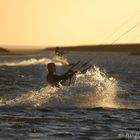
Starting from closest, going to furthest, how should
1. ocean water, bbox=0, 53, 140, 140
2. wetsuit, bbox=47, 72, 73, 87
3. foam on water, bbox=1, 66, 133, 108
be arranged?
1. ocean water, bbox=0, 53, 140, 140
2. wetsuit, bbox=47, 72, 73, 87
3. foam on water, bbox=1, 66, 133, 108

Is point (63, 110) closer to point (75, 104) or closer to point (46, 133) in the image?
point (75, 104)

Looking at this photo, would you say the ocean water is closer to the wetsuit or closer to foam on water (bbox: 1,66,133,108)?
foam on water (bbox: 1,66,133,108)

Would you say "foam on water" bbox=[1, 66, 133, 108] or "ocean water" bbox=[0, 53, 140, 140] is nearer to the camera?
"ocean water" bbox=[0, 53, 140, 140]

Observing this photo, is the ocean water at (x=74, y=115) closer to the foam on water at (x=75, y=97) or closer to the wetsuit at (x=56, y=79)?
the foam on water at (x=75, y=97)

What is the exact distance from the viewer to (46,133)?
20984 millimetres

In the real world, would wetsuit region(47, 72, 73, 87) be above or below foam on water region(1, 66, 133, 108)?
above

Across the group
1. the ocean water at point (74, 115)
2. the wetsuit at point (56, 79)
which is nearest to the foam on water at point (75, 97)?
the ocean water at point (74, 115)

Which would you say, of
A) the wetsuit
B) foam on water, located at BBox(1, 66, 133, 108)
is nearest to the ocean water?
foam on water, located at BBox(1, 66, 133, 108)

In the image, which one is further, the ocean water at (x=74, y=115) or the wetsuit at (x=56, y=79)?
the wetsuit at (x=56, y=79)

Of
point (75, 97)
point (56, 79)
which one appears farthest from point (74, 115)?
point (75, 97)

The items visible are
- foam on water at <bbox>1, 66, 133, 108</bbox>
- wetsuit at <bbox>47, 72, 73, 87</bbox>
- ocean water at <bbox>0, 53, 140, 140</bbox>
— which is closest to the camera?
ocean water at <bbox>0, 53, 140, 140</bbox>

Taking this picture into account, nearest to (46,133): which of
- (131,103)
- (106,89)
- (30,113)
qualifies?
(30,113)

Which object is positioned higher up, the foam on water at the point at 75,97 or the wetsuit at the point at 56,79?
the wetsuit at the point at 56,79

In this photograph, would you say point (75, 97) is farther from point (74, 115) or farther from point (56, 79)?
point (74, 115)
